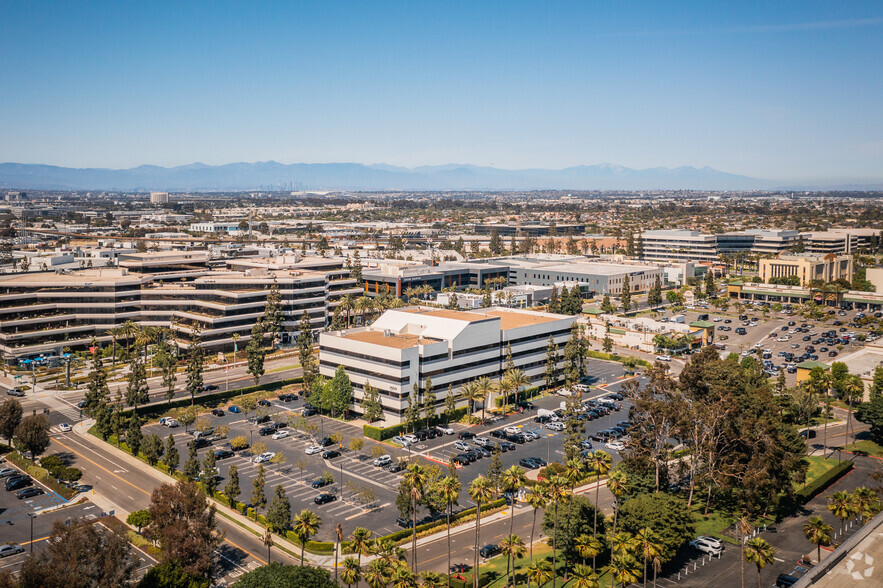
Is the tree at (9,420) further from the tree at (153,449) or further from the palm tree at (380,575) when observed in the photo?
the palm tree at (380,575)

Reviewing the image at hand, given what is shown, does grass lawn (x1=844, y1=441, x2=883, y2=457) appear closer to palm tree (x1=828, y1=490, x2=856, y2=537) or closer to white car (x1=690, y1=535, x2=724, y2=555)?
palm tree (x1=828, y1=490, x2=856, y2=537)

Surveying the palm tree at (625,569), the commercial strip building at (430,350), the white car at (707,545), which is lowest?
the white car at (707,545)

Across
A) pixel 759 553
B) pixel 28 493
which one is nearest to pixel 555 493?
pixel 759 553

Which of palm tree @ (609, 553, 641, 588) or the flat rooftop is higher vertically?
the flat rooftop

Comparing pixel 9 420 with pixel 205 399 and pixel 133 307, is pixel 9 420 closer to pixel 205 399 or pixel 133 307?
pixel 205 399

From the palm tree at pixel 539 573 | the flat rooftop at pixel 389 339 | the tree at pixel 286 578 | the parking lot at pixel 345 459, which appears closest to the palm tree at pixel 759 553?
the palm tree at pixel 539 573

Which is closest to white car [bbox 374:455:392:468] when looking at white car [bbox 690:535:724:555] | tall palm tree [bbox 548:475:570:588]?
tall palm tree [bbox 548:475:570:588]
